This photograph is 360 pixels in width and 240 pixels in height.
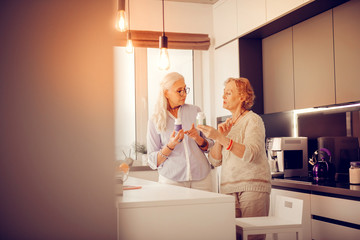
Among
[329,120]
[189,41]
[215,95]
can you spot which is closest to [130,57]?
[189,41]

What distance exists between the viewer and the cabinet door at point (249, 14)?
13.1 feet

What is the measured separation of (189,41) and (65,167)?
3987 mm

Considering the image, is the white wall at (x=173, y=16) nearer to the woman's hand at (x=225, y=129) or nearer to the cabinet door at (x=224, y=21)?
the cabinet door at (x=224, y=21)

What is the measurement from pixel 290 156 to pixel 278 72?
3.19 ft

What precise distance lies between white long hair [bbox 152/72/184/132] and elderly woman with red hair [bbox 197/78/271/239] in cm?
35

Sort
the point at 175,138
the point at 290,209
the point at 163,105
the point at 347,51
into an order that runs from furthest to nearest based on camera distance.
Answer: the point at 347,51 < the point at 163,105 < the point at 175,138 < the point at 290,209

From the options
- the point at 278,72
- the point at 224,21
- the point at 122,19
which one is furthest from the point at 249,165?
the point at 224,21

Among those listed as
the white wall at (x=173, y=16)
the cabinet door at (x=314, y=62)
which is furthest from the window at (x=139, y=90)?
the cabinet door at (x=314, y=62)

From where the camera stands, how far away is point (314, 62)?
12.1ft

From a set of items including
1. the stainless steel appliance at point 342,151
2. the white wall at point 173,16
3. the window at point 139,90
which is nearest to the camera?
the stainless steel appliance at point 342,151

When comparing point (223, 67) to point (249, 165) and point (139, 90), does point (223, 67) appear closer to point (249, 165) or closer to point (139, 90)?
point (139, 90)

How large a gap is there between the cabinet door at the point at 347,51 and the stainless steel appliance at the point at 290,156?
541 mm

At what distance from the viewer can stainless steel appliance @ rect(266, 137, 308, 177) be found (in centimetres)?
364

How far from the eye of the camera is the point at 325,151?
11.1 ft
